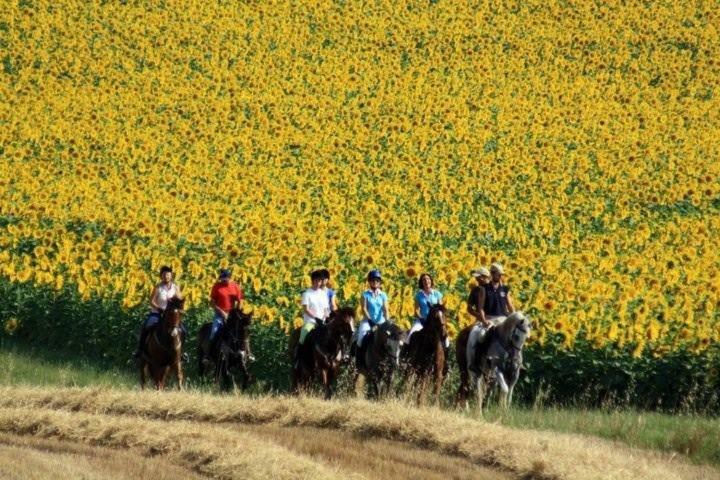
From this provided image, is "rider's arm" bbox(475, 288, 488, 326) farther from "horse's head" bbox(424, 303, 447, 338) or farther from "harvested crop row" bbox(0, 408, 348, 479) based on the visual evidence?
"harvested crop row" bbox(0, 408, 348, 479)

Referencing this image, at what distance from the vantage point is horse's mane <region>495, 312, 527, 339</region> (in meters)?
24.4

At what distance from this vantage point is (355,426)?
65.7ft

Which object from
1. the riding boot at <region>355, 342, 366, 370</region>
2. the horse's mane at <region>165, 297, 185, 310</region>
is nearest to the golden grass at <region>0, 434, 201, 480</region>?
the horse's mane at <region>165, 297, 185, 310</region>

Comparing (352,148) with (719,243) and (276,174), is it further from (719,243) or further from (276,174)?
(719,243)

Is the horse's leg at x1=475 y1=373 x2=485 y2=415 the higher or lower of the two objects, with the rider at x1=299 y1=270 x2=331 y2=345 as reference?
lower

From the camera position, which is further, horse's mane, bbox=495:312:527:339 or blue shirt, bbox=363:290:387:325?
blue shirt, bbox=363:290:387:325

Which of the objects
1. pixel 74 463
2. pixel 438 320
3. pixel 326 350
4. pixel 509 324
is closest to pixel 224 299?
pixel 326 350

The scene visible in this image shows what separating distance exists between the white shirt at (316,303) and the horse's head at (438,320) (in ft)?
6.49

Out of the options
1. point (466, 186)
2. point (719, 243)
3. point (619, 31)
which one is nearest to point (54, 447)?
point (719, 243)

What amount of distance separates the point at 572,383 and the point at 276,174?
19.0 m

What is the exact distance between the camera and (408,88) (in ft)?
179

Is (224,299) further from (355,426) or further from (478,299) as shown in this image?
(355,426)

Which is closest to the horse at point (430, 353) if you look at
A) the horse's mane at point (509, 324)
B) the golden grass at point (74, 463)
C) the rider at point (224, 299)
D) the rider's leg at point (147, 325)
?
the horse's mane at point (509, 324)

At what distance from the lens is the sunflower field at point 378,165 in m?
31.5
